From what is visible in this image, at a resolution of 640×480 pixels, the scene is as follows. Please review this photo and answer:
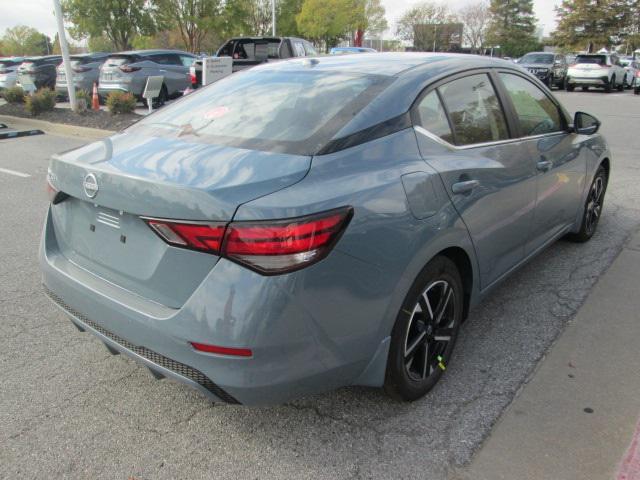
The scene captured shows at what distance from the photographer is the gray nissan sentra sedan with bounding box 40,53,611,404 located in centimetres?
195

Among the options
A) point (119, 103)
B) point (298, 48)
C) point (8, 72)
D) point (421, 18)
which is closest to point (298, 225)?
point (119, 103)

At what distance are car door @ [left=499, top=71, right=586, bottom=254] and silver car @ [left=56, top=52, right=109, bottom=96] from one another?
52.9 feet

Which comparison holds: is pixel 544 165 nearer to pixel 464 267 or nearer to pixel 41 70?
pixel 464 267

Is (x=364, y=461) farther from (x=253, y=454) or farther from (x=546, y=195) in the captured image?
(x=546, y=195)

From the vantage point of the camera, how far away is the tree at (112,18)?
3684 cm

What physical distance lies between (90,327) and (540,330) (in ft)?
8.62

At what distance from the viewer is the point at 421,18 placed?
80000 millimetres

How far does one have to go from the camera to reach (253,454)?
2.36m

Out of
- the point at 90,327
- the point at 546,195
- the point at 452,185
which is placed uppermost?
the point at 452,185

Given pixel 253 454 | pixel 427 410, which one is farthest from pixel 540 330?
pixel 253 454

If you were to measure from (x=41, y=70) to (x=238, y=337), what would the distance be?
839 inches

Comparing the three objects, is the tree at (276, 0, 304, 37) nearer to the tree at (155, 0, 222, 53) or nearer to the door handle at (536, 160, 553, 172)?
the tree at (155, 0, 222, 53)

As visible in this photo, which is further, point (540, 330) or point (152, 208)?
point (540, 330)

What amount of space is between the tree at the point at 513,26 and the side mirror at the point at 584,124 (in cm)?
8309
